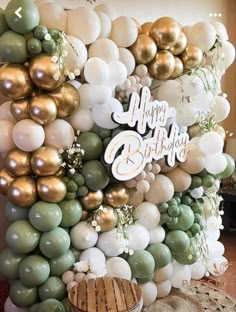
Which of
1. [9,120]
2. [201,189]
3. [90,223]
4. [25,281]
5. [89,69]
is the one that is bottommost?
[25,281]

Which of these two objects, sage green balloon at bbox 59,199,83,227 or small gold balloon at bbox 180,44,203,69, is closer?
sage green balloon at bbox 59,199,83,227

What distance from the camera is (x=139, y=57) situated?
2.01 m

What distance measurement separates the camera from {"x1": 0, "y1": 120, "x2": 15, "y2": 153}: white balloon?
5.76ft

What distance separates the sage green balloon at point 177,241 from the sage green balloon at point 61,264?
2.10ft

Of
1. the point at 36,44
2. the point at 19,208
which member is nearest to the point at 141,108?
the point at 36,44

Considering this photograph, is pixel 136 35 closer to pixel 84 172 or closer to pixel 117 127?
pixel 117 127

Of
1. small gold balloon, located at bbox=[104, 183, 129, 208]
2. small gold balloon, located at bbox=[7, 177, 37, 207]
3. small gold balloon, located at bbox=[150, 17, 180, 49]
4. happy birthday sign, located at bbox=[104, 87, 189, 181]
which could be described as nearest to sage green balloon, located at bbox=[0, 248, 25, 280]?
small gold balloon, located at bbox=[7, 177, 37, 207]

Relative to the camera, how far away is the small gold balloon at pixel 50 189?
177cm

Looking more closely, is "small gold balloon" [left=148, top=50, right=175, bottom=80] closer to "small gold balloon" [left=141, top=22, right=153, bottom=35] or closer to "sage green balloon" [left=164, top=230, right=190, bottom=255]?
"small gold balloon" [left=141, top=22, right=153, bottom=35]

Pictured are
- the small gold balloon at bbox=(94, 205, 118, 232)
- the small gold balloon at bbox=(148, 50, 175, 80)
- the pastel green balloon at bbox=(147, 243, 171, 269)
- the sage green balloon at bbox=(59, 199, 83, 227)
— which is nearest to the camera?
the sage green balloon at bbox=(59, 199, 83, 227)

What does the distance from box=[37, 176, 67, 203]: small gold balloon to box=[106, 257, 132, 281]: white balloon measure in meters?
0.47

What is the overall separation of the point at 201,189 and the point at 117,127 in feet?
2.57

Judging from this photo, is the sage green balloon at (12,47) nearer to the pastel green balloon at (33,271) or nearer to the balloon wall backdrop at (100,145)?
the balloon wall backdrop at (100,145)

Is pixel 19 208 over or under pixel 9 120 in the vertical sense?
under
